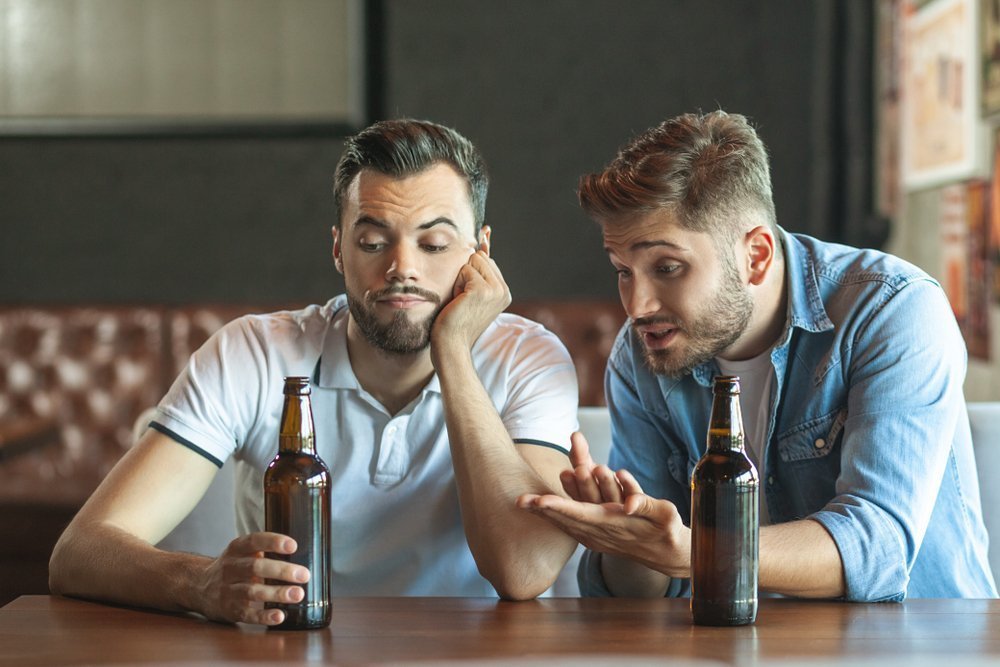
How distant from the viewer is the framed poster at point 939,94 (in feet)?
10.4

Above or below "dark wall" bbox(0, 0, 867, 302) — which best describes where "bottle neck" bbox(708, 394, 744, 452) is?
below

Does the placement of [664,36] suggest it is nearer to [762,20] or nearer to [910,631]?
[762,20]

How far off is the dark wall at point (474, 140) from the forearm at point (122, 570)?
2.74 metres

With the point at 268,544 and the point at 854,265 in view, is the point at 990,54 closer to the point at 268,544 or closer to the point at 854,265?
the point at 854,265

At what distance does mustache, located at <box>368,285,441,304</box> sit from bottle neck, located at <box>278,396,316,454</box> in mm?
607

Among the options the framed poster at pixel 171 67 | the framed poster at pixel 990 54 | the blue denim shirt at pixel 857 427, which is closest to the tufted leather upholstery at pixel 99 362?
the framed poster at pixel 171 67

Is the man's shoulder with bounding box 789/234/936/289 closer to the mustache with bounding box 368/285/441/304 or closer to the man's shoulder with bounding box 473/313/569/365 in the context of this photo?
the man's shoulder with bounding box 473/313/569/365

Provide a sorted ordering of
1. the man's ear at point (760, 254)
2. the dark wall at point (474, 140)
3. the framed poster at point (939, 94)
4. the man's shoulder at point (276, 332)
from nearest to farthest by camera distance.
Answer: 1. the man's ear at point (760, 254)
2. the man's shoulder at point (276, 332)
3. the framed poster at point (939, 94)
4. the dark wall at point (474, 140)

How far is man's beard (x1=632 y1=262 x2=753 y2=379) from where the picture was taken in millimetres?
1762

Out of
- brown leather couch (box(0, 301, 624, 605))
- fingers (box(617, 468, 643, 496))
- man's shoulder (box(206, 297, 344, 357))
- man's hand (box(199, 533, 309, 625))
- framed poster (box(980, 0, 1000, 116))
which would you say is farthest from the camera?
brown leather couch (box(0, 301, 624, 605))

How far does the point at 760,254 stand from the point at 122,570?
107 cm

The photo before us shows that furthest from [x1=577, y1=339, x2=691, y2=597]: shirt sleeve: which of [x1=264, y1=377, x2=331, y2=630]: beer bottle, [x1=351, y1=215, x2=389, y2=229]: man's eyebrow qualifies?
[x1=264, y1=377, x2=331, y2=630]: beer bottle

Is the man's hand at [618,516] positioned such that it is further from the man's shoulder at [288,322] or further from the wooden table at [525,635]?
the man's shoulder at [288,322]

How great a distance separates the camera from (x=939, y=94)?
337 centimetres
